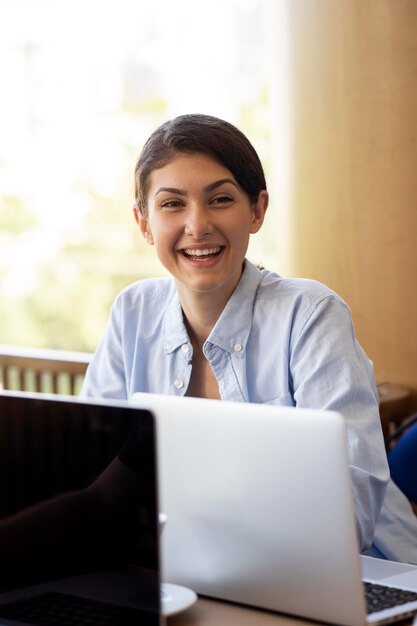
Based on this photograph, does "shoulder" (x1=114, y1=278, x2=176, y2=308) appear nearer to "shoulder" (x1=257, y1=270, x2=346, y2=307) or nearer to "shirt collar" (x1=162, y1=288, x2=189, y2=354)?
"shirt collar" (x1=162, y1=288, x2=189, y2=354)

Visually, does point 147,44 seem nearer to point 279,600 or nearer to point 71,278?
point 71,278

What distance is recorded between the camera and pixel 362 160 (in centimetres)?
288

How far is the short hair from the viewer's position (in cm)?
191

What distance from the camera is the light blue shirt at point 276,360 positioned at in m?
1.67

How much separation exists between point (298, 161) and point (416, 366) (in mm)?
701

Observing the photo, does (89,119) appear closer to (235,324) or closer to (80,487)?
(235,324)

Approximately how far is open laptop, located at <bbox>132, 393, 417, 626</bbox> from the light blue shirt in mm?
288

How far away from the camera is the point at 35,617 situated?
47.9 inches

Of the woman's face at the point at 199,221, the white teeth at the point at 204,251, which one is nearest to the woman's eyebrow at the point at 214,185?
the woman's face at the point at 199,221

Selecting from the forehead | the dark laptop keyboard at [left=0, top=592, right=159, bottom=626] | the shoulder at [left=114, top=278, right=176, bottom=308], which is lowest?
the dark laptop keyboard at [left=0, top=592, right=159, bottom=626]

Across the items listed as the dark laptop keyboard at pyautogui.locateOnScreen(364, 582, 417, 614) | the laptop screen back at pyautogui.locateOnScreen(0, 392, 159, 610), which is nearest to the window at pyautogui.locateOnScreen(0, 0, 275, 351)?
the dark laptop keyboard at pyautogui.locateOnScreen(364, 582, 417, 614)

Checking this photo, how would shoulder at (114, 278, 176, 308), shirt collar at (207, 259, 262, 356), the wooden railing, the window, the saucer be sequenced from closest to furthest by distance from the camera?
the saucer
shirt collar at (207, 259, 262, 356)
shoulder at (114, 278, 176, 308)
the wooden railing
the window

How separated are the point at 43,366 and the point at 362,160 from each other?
132 centimetres

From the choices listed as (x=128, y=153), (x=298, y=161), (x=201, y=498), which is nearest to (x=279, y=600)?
(x=201, y=498)
